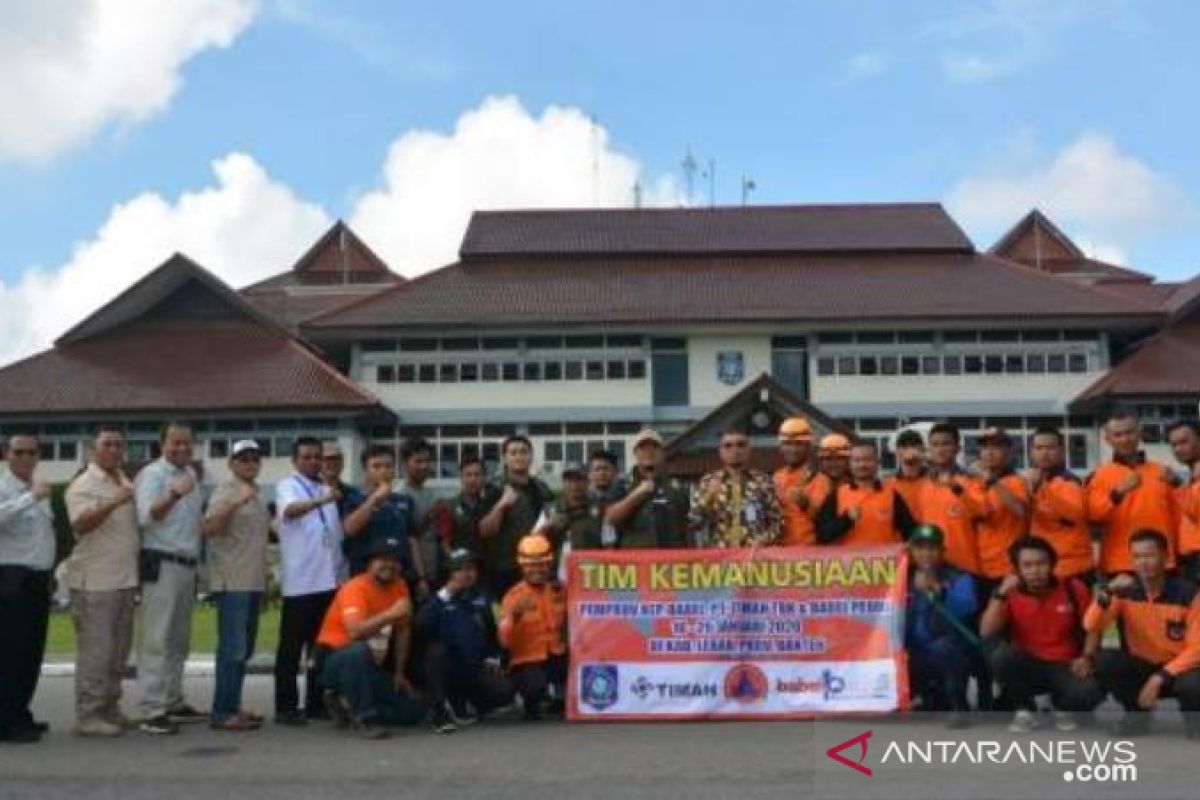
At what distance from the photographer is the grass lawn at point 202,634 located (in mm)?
14078

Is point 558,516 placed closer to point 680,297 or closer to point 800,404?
point 800,404

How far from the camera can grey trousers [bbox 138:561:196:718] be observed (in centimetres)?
780

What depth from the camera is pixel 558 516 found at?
8602mm

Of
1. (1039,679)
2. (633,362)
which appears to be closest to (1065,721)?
(1039,679)

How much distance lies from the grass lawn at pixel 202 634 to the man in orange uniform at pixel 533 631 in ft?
12.8

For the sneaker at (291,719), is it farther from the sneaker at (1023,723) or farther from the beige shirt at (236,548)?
the sneaker at (1023,723)

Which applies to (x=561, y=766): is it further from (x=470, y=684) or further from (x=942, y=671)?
(x=942, y=671)

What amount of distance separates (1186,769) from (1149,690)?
0.89m

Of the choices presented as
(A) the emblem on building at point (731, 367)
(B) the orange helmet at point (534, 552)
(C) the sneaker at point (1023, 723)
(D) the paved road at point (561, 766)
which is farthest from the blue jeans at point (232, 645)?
(A) the emblem on building at point (731, 367)

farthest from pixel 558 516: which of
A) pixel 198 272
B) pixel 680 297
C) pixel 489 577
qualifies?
pixel 198 272

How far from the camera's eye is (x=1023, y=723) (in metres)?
7.17

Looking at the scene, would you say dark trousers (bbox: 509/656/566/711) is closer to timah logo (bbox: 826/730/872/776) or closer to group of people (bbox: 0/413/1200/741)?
group of people (bbox: 0/413/1200/741)

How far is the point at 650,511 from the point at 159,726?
3185 millimetres

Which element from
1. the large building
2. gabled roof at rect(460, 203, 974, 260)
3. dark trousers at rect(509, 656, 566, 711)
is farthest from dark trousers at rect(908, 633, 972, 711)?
gabled roof at rect(460, 203, 974, 260)
